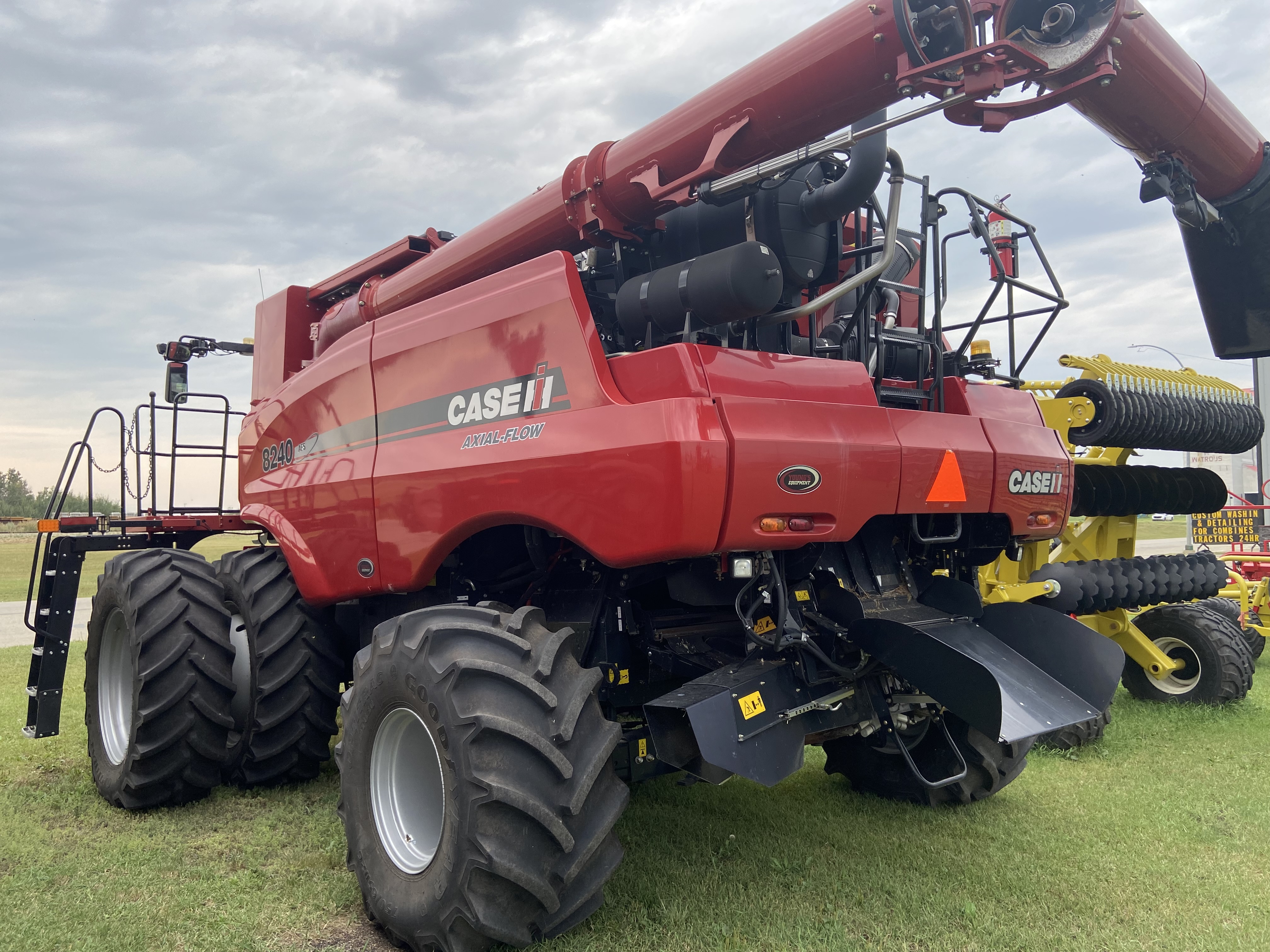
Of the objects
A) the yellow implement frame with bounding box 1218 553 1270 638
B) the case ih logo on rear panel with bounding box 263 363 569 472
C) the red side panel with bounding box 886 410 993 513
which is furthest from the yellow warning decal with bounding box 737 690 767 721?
the yellow implement frame with bounding box 1218 553 1270 638

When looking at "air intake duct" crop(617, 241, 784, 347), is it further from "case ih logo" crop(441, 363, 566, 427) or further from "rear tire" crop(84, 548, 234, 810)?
"rear tire" crop(84, 548, 234, 810)

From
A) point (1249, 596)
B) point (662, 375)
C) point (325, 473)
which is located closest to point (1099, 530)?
point (1249, 596)

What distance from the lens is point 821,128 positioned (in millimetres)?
3174

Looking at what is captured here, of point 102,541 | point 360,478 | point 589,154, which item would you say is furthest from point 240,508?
point 589,154

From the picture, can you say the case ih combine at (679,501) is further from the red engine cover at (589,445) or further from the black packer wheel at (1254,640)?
the black packer wheel at (1254,640)

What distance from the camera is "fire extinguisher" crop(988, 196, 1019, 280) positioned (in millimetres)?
3951

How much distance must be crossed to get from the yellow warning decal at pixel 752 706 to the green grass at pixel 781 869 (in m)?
0.79

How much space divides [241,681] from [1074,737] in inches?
194

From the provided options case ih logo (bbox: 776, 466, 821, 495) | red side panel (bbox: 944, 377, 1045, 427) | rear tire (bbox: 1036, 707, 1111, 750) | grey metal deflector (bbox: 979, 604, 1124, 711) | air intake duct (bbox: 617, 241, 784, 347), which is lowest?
rear tire (bbox: 1036, 707, 1111, 750)

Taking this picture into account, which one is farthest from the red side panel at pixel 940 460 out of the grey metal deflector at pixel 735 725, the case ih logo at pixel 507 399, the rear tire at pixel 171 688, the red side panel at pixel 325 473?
the rear tire at pixel 171 688

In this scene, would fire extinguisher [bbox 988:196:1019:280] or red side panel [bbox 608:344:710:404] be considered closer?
red side panel [bbox 608:344:710:404]

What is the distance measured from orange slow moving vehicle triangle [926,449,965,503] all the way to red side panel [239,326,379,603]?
7.91 feet

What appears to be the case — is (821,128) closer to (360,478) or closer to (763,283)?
(763,283)

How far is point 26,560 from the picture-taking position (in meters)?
26.1
